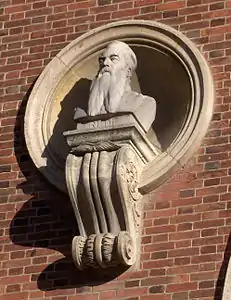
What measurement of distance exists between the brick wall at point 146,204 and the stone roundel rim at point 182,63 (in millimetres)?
91

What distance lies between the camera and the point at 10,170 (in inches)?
433

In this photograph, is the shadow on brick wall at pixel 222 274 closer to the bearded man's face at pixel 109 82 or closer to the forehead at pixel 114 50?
the bearded man's face at pixel 109 82

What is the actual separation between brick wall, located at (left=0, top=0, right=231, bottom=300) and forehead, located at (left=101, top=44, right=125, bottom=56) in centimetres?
53

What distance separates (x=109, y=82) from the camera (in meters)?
10.7

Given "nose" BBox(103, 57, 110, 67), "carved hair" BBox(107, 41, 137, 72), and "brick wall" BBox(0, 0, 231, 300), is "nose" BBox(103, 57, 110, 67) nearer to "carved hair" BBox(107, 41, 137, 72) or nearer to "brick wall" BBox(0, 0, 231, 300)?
"carved hair" BBox(107, 41, 137, 72)

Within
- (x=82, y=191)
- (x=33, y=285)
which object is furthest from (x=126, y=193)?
(x=33, y=285)

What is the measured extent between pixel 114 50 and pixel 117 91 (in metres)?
0.42

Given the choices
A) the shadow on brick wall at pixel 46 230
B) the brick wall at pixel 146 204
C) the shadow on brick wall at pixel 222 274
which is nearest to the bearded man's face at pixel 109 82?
the brick wall at pixel 146 204

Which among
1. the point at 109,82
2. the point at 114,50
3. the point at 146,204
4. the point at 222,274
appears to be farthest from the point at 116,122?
the point at 222,274

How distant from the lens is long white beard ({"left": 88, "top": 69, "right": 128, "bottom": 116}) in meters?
10.5

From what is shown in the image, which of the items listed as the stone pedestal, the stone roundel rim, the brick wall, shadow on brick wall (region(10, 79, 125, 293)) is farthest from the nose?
shadow on brick wall (region(10, 79, 125, 293))

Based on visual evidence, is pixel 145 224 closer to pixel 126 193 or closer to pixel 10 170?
pixel 126 193

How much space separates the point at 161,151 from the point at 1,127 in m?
1.38

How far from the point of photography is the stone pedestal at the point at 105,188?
10.1 meters
